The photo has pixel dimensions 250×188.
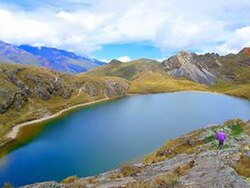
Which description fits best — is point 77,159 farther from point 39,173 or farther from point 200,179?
point 200,179

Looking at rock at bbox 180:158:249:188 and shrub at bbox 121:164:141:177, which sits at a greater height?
rock at bbox 180:158:249:188

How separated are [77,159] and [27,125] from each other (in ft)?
265

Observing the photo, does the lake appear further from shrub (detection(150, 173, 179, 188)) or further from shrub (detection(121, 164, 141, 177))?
shrub (detection(150, 173, 179, 188))

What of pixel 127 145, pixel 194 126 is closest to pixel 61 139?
pixel 127 145

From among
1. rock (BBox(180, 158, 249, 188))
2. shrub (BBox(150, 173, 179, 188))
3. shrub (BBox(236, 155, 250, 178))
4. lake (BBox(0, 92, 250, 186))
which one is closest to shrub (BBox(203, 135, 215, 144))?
lake (BBox(0, 92, 250, 186))

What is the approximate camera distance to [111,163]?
90312 millimetres

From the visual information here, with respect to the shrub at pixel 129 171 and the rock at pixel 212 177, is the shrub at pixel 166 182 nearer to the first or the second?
the rock at pixel 212 177

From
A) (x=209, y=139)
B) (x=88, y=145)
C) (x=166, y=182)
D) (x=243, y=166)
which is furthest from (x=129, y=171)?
(x=88, y=145)

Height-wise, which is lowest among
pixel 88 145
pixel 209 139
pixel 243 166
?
pixel 88 145

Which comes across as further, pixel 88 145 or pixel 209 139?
pixel 88 145

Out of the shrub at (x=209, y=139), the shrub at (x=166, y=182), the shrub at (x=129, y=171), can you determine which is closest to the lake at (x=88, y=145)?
the shrub at (x=209, y=139)

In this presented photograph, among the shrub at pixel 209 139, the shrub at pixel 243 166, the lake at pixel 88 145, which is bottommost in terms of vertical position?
the lake at pixel 88 145

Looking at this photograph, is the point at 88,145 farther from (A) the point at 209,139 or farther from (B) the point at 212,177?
(B) the point at 212,177

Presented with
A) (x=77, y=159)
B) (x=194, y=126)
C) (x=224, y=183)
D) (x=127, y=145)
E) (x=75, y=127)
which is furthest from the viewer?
(x=75, y=127)
